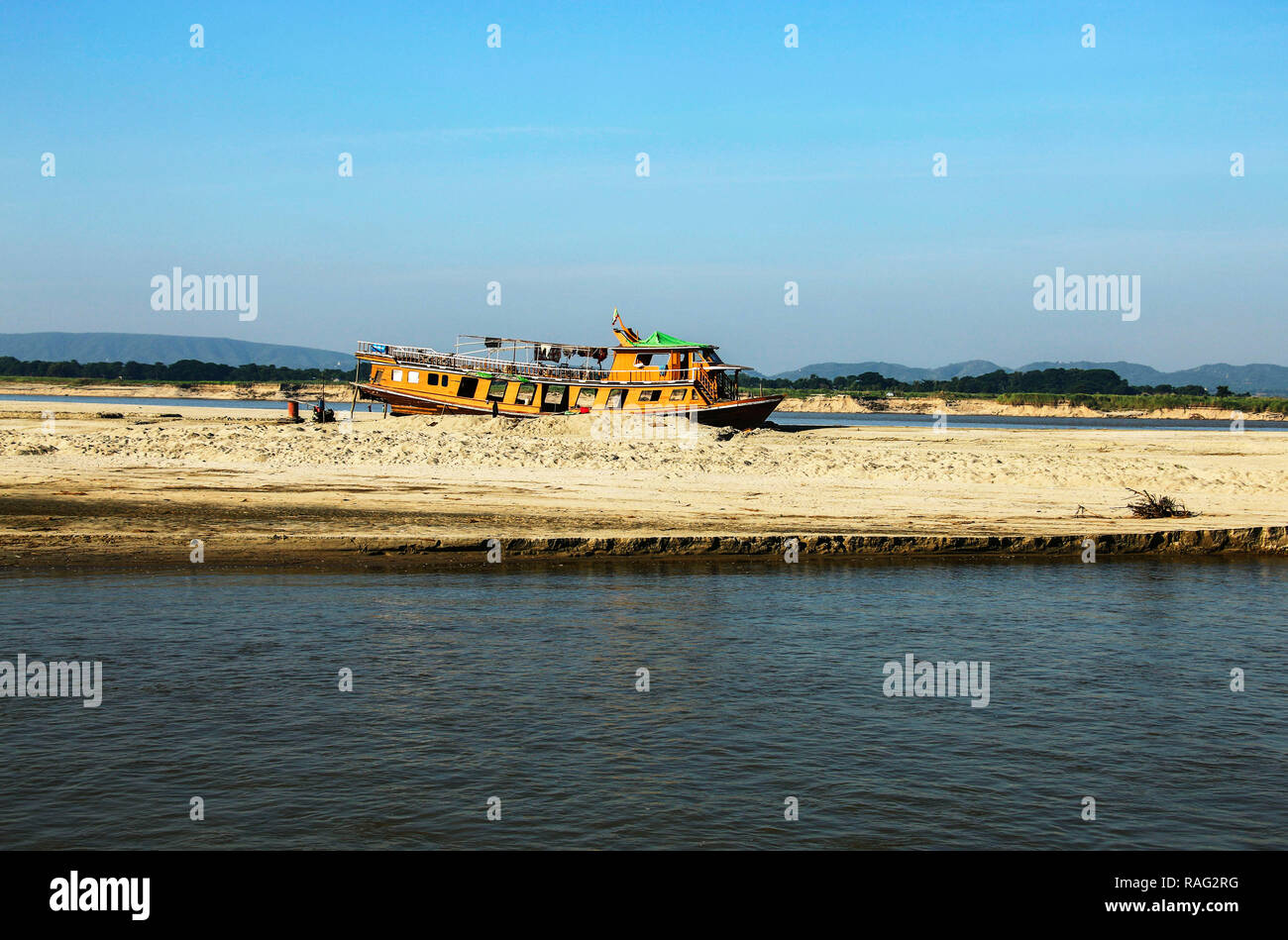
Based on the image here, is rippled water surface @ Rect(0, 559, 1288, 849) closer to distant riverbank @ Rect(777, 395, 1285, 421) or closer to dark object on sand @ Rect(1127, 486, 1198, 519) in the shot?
dark object on sand @ Rect(1127, 486, 1198, 519)

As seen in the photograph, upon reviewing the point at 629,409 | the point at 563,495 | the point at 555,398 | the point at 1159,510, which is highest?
the point at 555,398

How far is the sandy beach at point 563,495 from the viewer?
2034 cm

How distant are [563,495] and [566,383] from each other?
2256cm

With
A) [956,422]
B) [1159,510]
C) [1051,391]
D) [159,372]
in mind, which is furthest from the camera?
[159,372]

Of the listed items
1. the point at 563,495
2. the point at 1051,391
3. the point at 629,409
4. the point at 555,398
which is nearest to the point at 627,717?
the point at 563,495

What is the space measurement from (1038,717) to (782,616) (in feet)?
16.7

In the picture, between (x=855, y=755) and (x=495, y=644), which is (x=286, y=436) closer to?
(x=495, y=644)

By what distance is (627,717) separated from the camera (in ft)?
37.0

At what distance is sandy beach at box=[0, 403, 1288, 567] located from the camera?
20.3m

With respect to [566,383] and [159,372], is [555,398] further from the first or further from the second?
[159,372]

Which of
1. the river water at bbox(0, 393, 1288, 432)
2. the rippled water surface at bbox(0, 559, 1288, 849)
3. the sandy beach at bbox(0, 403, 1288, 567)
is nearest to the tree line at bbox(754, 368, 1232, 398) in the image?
the river water at bbox(0, 393, 1288, 432)

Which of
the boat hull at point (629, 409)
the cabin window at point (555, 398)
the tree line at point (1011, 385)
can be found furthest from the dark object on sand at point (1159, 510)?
the tree line at point (1011, 385)

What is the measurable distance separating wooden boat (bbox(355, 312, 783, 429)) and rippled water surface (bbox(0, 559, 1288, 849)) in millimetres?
29701

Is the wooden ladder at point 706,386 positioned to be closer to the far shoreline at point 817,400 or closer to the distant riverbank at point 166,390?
the far shoreline at point 817,400
